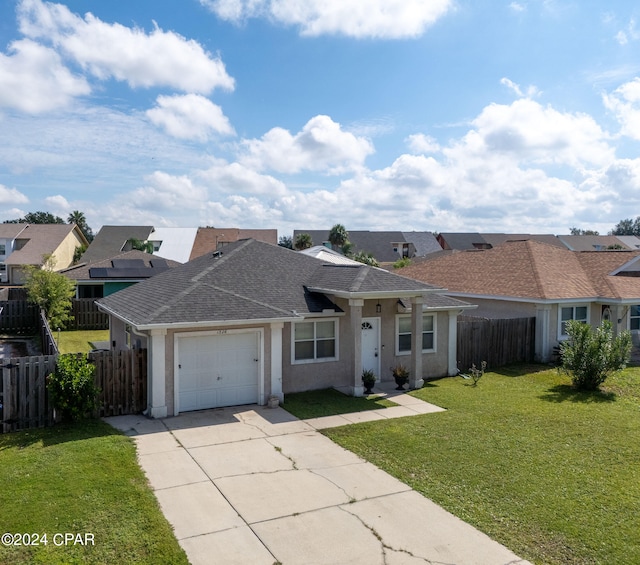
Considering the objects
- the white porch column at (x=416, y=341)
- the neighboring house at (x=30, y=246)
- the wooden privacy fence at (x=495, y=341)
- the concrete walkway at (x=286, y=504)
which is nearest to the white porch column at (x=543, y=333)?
the wooden privacy fence at (x=495, y=341)

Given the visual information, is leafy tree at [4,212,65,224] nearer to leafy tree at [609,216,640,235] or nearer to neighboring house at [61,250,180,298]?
neighboring house at [61,250,180,298]

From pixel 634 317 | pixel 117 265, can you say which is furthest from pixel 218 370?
pixel 117 265

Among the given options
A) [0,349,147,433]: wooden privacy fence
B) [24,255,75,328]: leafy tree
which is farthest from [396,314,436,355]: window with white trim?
[24,255,75,328]: leafy tree

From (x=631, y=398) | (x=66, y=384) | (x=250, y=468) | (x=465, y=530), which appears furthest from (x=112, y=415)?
(x=631, y=398)

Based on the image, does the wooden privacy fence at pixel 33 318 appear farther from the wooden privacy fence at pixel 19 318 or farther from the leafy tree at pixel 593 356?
the leafy tree at pixel 593 356

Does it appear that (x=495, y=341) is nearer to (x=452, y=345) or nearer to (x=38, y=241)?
(x=452, y=345)

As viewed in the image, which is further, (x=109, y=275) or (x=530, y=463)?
(x=109, y=275)
